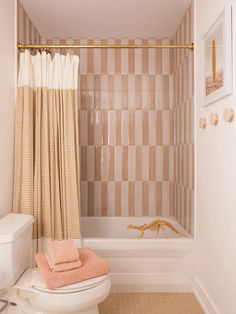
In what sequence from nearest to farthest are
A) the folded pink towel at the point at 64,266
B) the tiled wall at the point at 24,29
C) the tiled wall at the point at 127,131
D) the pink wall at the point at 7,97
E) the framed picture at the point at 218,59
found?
1. the framed picture at the point at 218,59
2. the folded pink towel at the point at 64,266
3. the pink wall at the point at 7,97
4. the tiled wall at the point at 24,29
5. the tiled wall at the point at 127,131

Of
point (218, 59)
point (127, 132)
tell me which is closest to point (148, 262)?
point (127, 132)

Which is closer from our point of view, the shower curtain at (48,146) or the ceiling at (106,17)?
the shower curtain at (48,146)

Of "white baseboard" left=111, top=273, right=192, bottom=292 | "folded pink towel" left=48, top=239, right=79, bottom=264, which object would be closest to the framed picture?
"folded pink towel" left=48, top=239, right=79, bottom=264

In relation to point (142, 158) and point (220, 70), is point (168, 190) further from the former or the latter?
point (220, 70)

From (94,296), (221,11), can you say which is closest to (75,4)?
(221,11)

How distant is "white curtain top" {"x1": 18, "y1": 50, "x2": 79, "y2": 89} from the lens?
9.14 ft

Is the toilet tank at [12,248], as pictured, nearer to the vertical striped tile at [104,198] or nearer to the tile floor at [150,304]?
the tile floor at [150,304]

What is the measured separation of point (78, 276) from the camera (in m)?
2.12

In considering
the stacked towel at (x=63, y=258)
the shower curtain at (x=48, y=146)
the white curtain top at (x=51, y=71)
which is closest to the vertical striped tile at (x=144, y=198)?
the shower curtain at (x=48, y=146)

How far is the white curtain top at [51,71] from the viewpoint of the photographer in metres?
2.79

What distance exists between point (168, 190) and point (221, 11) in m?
2.20

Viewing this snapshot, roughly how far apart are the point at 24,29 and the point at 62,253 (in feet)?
6.77

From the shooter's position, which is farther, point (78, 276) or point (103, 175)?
point (103, 175)

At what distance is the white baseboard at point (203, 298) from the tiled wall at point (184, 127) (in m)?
0.43
